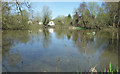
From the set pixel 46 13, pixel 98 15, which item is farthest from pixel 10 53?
pixel 46 13

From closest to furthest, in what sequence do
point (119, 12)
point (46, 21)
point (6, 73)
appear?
1. point (6, 73)
2. point (119, 12)
3. point (46, 21)

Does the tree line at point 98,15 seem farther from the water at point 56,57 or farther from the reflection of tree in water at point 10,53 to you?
the reflection of tree in water at point 10,53

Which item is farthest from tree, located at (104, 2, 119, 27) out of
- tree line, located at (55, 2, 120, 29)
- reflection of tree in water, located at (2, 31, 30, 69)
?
reflection of tree in water, located at (2, 31, 30, 69)

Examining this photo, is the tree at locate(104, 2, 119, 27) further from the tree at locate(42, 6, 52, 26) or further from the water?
the tree at locate(42, 6, 52, 26)

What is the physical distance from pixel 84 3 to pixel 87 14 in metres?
8.47

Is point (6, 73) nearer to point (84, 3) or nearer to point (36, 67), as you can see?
point (36, 67)

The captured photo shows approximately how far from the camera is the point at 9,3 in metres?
5.65

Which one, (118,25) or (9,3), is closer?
(9,3)

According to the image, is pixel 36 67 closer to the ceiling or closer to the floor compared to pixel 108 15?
closer to the floor

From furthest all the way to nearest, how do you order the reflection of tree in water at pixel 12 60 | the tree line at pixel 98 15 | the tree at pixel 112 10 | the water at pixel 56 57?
the tree line at pixel 98 15 → the tree at pixel 112 10 → the reflection of tree in water at pixel 12 60 → the water at pixel 56 57

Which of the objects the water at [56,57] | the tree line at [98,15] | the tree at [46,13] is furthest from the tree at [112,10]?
the tree at [46,13]

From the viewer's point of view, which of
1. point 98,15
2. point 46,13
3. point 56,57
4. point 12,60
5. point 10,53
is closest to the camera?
point 12,60

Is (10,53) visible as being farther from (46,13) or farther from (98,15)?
(46,13)

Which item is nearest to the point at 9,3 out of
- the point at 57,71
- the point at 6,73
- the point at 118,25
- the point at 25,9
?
the point at 25,9
